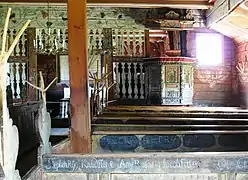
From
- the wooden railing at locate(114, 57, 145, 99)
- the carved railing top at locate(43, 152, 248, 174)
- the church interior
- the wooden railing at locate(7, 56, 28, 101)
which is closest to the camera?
the carved railing top at locate(43, 152, 248, 174)

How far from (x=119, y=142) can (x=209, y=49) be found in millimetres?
6270

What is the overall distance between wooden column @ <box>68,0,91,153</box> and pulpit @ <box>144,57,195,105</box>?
4.79 metres

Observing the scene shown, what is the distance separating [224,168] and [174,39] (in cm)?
673

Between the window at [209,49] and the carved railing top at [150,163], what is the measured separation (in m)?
7.02

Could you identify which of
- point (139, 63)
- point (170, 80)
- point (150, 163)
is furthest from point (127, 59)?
point (150, 163)

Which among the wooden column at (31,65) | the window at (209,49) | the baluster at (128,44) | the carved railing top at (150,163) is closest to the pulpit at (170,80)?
the baluster at (128,44)

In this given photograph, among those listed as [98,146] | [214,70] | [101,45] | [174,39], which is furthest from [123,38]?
[98,146]

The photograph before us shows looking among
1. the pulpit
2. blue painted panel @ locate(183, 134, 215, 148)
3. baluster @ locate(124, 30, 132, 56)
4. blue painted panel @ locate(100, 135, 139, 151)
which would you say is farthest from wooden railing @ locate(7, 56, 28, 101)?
blue painted panel @ locate(183, 134, 215, 148)

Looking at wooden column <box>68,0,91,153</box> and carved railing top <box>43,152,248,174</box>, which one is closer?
carved railing top <box>43,152,248,174</box>

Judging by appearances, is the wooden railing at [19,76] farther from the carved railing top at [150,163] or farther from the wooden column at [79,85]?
the carved railing top at [150,163]

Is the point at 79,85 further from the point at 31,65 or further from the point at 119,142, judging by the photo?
the point at 31,65

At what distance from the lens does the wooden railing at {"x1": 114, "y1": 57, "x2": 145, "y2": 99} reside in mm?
8648

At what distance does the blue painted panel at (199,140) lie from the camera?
3.86m

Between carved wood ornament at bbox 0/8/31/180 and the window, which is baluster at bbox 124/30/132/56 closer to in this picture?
the window
